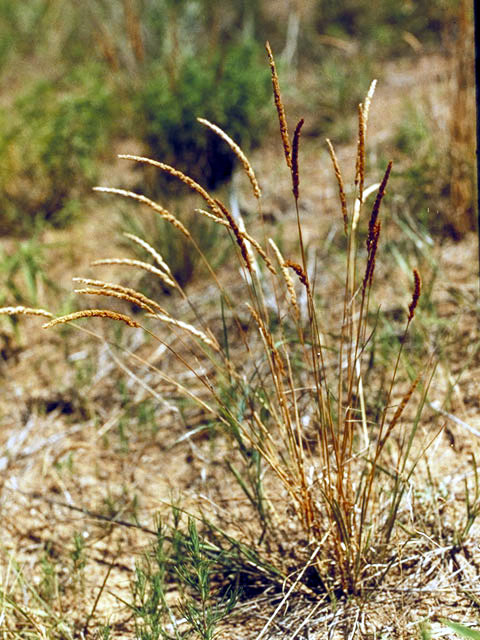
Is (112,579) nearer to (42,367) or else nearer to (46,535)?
(46,535)

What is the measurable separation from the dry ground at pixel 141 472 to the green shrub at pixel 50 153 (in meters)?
0.43

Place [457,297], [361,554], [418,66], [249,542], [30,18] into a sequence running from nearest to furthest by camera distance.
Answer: [361,554] < [249,542] < [457,297] < [418,66] < [30,18]

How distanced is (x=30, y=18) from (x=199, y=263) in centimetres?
357

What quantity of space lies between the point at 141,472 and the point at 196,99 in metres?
1.87

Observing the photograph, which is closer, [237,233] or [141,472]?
[237,233]

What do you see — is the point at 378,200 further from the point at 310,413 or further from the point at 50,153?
the point at 50,153

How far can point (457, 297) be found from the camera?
219cm

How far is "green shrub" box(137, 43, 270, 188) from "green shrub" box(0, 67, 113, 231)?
25 cm

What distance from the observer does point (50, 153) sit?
10.8ft

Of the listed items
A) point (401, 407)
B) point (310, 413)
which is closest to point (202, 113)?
point (310, 413)

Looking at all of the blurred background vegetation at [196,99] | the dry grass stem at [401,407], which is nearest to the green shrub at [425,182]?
the blurred background vegetation at [196,99]

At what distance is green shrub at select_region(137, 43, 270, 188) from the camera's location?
3328 mm

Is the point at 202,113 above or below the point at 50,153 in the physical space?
above

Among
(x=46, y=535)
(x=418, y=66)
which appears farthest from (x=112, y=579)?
(x=418, y=66)
